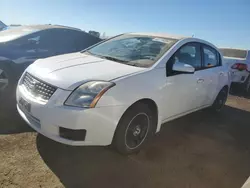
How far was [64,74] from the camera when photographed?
284 cm

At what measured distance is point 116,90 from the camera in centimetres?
269

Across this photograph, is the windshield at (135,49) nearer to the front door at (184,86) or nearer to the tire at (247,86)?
the front door at (184,86)

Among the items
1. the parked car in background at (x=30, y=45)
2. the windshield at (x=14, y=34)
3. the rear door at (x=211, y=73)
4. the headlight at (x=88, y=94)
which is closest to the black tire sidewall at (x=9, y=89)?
the parked car in background at (x=30, y=45)

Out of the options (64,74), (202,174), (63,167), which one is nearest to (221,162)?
(202,174)

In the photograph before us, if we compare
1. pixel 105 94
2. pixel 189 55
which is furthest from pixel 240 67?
pixel 105 94

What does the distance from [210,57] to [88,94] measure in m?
2.94

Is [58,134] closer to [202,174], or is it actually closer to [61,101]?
[61,101]

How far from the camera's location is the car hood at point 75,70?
272 centimetres

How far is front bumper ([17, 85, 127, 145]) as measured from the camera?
2.54 metres

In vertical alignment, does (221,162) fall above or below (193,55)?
below

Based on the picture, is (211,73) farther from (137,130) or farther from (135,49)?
(137,130)

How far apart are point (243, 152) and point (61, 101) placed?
2849mm

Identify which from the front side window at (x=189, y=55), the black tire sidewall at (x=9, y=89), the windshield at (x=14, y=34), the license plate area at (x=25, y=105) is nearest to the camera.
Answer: the license plate area at (x=25, y=105)

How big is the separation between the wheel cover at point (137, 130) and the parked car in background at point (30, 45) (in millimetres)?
2849
